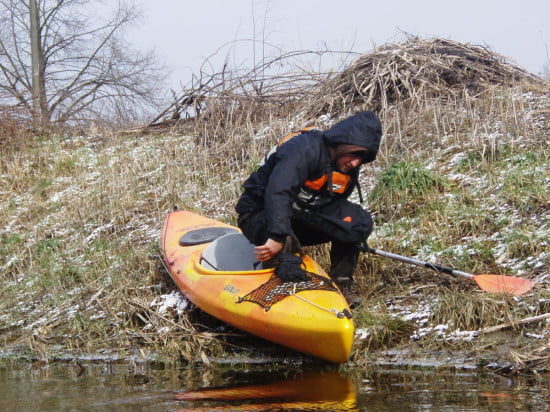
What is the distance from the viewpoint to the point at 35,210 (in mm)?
7988

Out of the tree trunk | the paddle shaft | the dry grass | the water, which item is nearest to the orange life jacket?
the paddle shaft

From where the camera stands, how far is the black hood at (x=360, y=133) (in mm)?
3660

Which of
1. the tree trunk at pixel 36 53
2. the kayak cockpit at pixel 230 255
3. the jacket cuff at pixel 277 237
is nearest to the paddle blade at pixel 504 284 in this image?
the jacket cuff at pixel 277 237

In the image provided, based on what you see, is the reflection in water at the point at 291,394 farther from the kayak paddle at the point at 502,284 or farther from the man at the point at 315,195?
the kayak paddle at the point at 502,284

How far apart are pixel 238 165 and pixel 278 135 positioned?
59cm

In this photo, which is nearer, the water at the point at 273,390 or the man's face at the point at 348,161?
the water at the point at 273,390

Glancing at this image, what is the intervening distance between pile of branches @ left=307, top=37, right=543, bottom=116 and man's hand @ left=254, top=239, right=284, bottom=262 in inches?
159

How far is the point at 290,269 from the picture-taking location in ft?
12.3

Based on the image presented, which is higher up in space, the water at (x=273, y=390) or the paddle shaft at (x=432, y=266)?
the paddle shaft at (x=432, y=266)

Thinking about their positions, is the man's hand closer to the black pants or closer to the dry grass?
the black pants

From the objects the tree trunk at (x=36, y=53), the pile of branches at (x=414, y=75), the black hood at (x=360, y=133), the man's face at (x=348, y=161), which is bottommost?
the man's face at (x=348, y=161)

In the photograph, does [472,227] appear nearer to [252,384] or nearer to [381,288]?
[381,288]

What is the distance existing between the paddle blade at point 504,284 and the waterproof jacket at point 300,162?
1034 millimetres

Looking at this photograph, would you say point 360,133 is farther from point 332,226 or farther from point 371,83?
point 371,83
